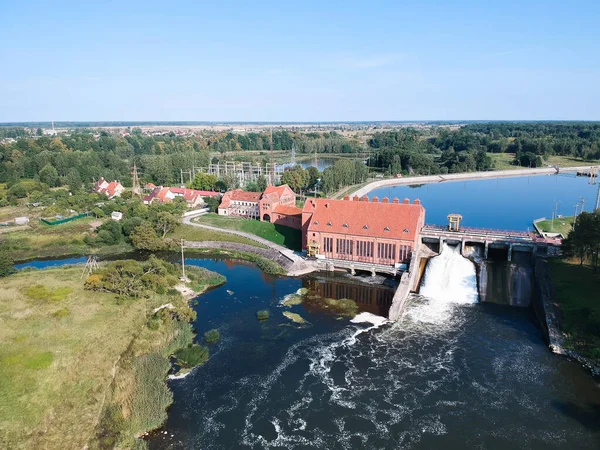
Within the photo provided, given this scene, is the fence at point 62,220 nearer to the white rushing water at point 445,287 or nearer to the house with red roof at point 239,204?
the house with red roof at point 239,204

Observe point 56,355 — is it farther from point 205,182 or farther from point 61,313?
point 205,182

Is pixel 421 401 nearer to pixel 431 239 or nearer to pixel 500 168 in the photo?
pixel 431 239

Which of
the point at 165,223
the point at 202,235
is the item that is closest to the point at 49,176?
the point at 165,223

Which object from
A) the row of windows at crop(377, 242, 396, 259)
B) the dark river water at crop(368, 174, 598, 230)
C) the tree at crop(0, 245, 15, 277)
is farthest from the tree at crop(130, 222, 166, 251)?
→ the dark river water at crop(368, 174, 598, 230)

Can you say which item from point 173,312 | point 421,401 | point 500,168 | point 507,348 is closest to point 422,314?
point 507,348

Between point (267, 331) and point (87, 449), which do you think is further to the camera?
point (267, 331)

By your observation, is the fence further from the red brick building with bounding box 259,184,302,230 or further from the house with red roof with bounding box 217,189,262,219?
the red brick building with bounding box 259,184,302,230
